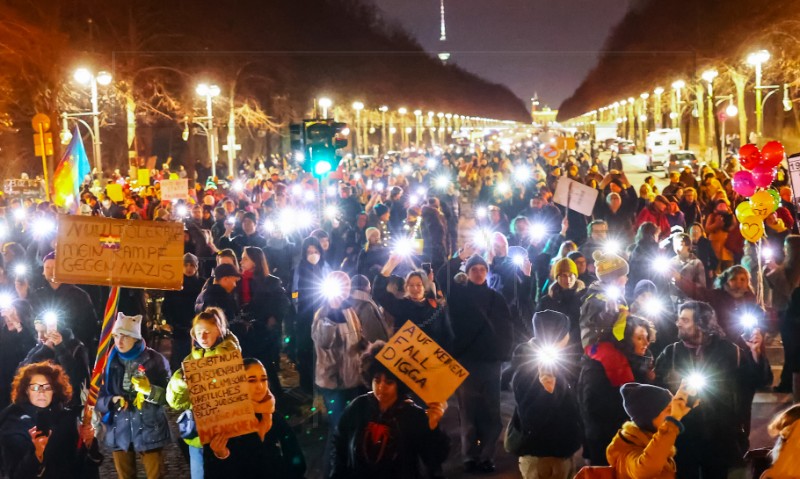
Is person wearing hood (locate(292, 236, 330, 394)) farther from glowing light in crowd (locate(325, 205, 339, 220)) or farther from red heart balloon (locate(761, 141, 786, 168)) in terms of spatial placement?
red heart balloon (locate(761, 141, 786, 168))

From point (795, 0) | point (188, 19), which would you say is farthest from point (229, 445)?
point (188, 19)

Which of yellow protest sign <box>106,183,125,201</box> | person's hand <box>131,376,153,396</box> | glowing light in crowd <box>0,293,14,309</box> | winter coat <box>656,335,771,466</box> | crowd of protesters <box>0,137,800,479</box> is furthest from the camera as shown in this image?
yellow protest sign <box>106,183,125,201</box>

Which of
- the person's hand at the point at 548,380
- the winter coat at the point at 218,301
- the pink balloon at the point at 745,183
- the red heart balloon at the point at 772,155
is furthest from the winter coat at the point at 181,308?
the red heart balloon at the point at 772,155

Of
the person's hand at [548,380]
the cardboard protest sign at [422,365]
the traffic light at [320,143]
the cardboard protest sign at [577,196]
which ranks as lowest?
the person's hand at [548,380]

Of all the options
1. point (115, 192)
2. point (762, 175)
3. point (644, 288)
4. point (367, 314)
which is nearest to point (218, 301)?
point (367, 314)

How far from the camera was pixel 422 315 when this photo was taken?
790 centimetres

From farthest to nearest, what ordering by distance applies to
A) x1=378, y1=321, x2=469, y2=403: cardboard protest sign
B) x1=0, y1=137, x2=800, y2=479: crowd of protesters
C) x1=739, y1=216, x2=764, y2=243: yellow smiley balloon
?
x1=739, y1=216, x2=764, y2=243: yellow smiley balloon → x1=378, y1=321, x2=469, y2=403: cardboard protest sign → x1=0, y1=137, x2=800, y2=479: crowd of protesters

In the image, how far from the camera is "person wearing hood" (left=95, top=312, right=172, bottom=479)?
6344mm

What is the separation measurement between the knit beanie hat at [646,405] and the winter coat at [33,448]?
11.2ft

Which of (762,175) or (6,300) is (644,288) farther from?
(6,300)

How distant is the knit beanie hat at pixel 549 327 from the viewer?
585 centimetres

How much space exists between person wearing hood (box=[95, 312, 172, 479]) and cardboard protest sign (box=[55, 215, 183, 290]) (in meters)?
0.28

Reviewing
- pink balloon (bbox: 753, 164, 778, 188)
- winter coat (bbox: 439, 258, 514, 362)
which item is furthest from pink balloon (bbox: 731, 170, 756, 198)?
winter coat (bbox: 439, 258, 514, 362)

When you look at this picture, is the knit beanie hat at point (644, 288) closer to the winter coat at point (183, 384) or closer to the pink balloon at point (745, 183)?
the winter coat at point (183, 384)
